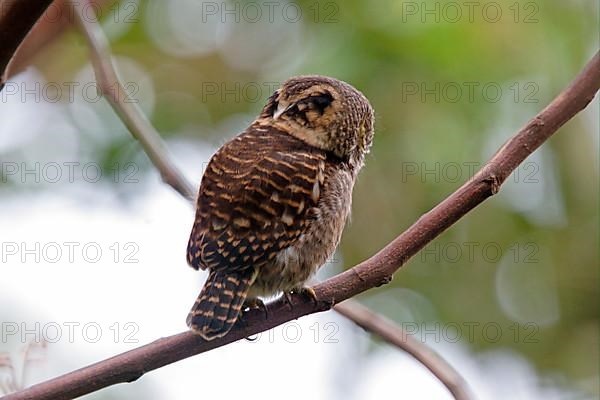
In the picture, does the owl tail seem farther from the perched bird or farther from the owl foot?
the owl foot

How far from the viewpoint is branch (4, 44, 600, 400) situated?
7.08 ft

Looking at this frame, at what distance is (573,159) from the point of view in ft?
15.6

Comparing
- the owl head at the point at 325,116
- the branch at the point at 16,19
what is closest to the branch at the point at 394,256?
the owl head at the point at 325,116

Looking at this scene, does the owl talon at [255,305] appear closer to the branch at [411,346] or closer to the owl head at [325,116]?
the branch at [411,346]

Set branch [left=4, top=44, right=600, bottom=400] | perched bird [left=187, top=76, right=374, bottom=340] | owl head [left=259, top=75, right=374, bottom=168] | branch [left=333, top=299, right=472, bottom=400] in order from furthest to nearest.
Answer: owl head [left=259, top=75, right=374, bottom=168]
perched bird [left=187, top=76, right=374, bottom=340]
branch [left=333, top=299, right=472, bottom=400]
branch [left=4, top=44, right=600, bottom=400]

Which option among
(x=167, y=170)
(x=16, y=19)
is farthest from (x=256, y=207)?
(x=16, y=19)

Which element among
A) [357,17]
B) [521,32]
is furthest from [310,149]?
[521,32]

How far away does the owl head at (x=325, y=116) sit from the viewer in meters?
3.09

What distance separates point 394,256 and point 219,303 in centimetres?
50

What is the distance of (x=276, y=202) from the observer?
109 inches

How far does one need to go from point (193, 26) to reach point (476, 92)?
1.63m

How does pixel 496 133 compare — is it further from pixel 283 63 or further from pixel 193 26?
pixel 193 26

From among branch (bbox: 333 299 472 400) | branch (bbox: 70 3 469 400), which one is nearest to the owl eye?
branch (bbox: 70 3 469 400)

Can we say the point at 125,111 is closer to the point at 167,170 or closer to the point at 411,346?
the point at 167,170
